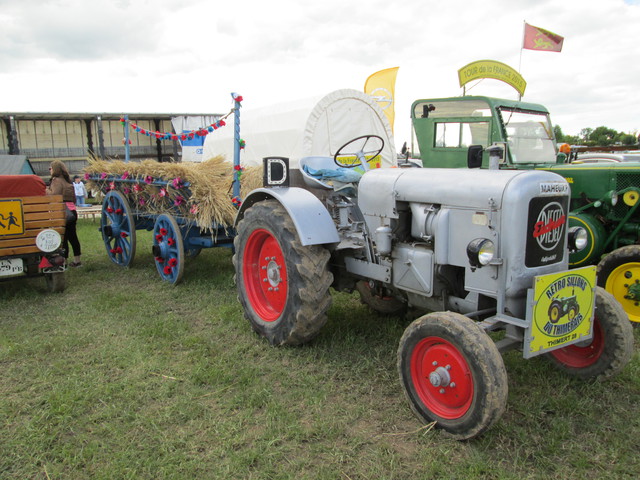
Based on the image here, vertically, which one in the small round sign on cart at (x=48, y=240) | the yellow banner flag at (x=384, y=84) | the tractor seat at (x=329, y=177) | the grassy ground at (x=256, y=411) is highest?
the yellow banner flag at (x=384, y=84)

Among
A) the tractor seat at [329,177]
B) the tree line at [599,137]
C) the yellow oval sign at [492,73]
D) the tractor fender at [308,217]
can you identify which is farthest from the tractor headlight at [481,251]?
the tree line at [599,137]

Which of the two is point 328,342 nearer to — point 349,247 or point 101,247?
point 349,247

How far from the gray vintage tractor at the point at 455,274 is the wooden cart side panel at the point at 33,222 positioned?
2.62 meters

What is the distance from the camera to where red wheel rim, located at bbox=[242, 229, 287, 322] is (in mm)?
3746

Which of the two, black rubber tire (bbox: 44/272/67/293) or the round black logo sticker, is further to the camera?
black rubber tire (bbox: 44/272/67/293)

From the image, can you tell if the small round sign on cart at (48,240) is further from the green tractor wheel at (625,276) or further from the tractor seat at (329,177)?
the green tractor wheel at (625,276)

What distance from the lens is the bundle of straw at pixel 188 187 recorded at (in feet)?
16.4

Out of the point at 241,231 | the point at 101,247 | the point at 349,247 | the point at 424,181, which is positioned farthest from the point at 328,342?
the point at 101,247

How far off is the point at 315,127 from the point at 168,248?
Result: 2.62 m

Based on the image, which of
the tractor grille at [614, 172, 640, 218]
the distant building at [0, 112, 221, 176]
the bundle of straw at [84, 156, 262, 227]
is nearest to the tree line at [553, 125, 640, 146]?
the distant building at [0, 112, 221, 176]

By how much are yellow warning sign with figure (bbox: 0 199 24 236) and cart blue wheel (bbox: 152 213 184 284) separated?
132 centimetres

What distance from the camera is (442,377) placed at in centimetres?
245

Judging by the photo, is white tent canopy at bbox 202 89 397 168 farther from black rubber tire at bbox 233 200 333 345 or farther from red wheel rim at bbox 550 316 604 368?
red wheel rim at bbox 550 316 604 368

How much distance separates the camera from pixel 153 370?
331cm
